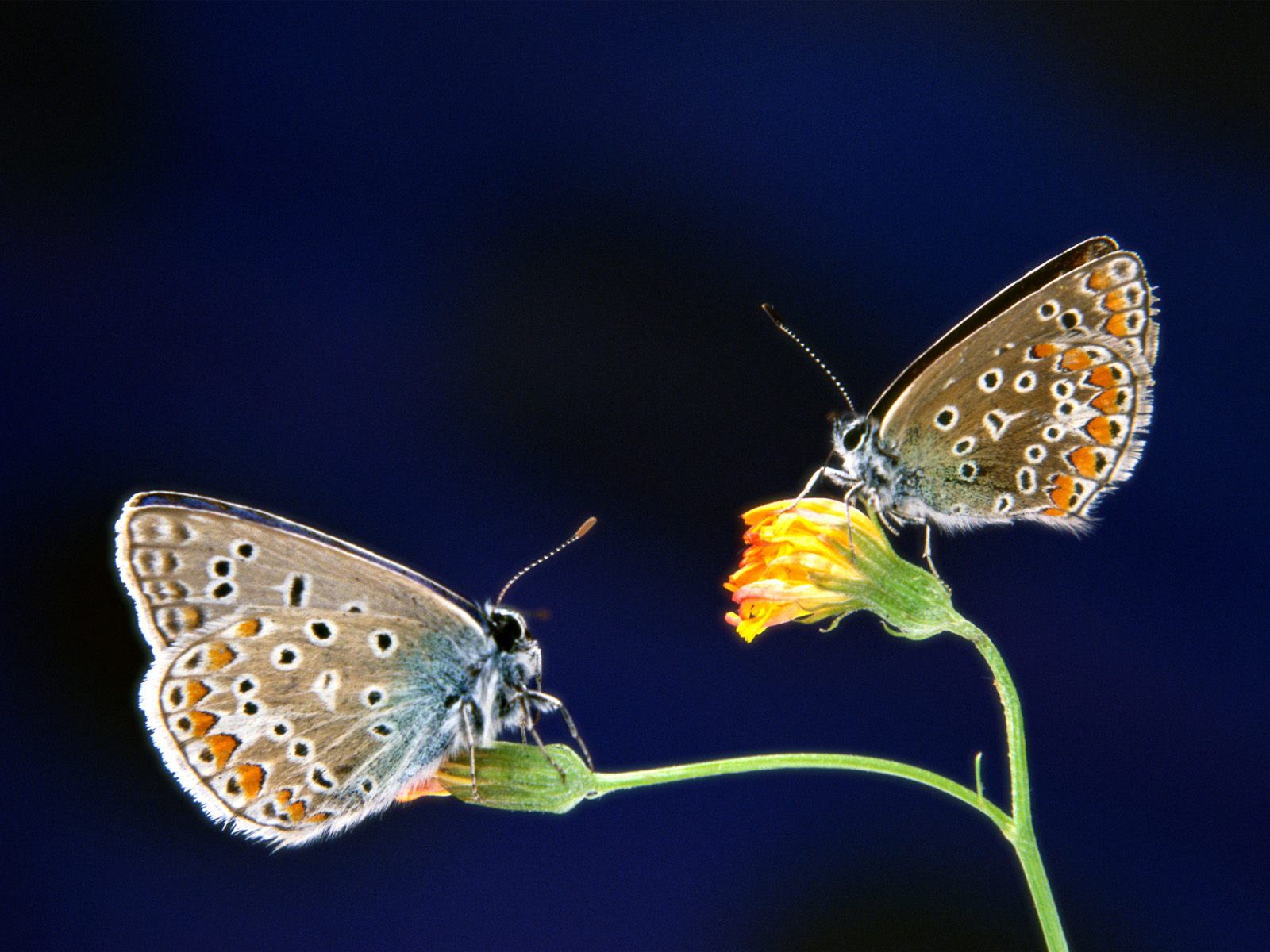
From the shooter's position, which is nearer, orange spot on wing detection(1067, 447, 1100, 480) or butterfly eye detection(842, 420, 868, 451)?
orange spot on wing detection(1067, 447, 1100, 480)

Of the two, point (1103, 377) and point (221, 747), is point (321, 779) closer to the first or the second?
point (221, 747)

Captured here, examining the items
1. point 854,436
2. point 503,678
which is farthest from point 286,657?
point 854,436

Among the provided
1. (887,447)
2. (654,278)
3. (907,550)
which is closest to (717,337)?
(654,278)

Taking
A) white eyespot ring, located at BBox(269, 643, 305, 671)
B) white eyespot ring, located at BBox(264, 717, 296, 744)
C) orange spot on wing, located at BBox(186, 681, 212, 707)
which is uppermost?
white eyespot ring, located at BBox(269, 643, 305, 671)

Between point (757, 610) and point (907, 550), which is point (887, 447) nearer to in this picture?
point (757, 610)

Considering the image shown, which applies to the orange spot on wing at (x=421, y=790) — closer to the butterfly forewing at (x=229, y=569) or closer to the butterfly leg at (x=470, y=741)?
the butterfly leg at (x=470, y=741)

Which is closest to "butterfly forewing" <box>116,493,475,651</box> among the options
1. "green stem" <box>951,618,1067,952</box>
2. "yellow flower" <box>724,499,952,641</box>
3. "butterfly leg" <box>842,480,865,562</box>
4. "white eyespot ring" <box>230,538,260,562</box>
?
"white eyespot ring" <box>230,538,260,562</box>

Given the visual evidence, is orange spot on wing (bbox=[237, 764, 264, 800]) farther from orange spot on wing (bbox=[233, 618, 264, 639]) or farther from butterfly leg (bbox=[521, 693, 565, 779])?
butterfly leg (bbox=[521, 693, 565, 779])
